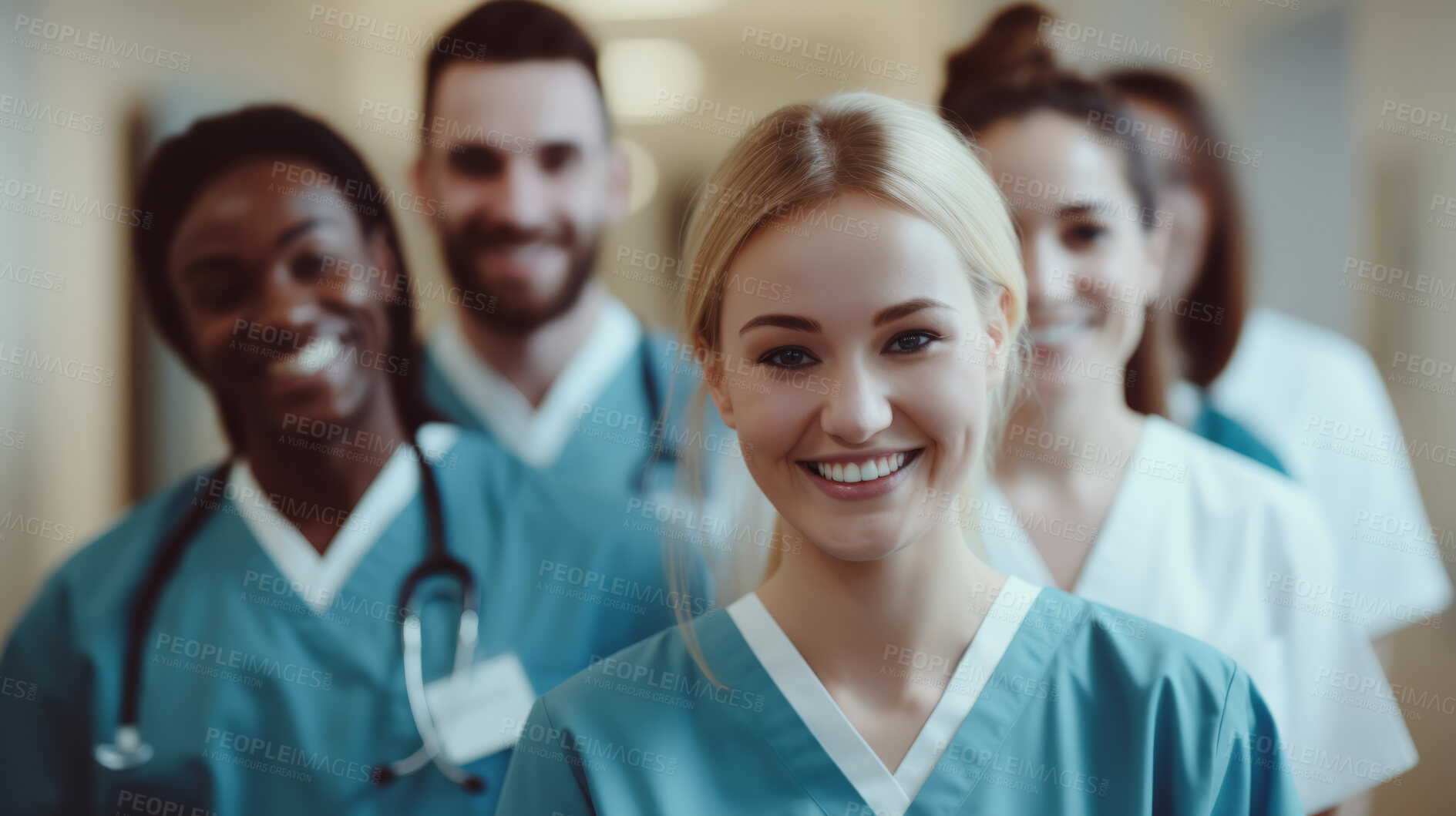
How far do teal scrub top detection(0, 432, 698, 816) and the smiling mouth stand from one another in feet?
1.65

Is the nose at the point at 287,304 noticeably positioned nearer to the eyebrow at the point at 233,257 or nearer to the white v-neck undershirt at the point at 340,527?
the eyebrow at the point at 233,257

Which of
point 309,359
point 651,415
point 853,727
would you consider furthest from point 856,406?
point 309,359

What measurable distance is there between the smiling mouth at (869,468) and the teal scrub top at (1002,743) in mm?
201

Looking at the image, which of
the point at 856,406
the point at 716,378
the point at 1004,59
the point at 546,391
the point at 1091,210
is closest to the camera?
the point at 856,406

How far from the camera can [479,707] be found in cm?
124

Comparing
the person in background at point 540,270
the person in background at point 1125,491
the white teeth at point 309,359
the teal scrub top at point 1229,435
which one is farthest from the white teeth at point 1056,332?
the white teeth at point 309,359

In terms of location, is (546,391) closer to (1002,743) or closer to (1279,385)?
(1002,743)

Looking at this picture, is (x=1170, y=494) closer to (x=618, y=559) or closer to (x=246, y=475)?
(x=618, y=559)

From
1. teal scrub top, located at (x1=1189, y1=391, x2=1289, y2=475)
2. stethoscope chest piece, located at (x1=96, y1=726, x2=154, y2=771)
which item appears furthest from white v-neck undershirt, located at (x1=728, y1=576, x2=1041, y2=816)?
stethoscope chest piece, located at (x1=96, y1=726, x2=154, y2=771)

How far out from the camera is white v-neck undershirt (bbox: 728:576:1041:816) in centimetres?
80

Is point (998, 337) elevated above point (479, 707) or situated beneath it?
elevated above

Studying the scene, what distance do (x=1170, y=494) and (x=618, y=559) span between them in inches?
27.8

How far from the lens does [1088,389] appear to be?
1.21 meters

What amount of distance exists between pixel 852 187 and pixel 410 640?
85cm
